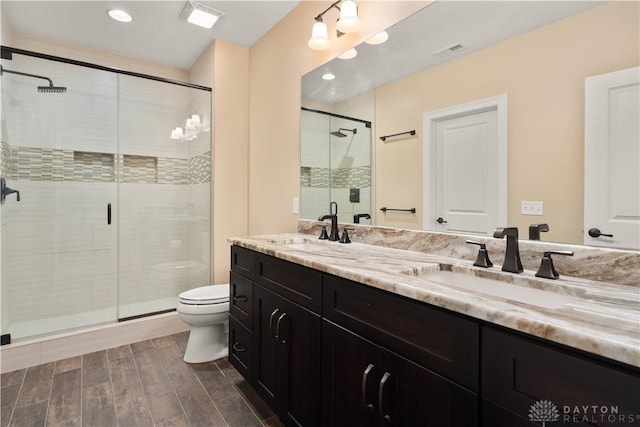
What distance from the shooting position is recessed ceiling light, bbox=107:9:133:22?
247cm

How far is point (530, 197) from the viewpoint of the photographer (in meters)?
1.22

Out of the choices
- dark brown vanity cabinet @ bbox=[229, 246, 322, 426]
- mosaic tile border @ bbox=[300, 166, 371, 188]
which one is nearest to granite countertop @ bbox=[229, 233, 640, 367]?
dark brown vanity cabinet @ bbox=[229, 246, 322, 426]

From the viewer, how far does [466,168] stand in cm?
141

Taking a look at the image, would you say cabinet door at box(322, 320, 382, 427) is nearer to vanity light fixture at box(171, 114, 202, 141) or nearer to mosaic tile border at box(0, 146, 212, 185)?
mosaic tile border at box(0, 146, 212, 185)

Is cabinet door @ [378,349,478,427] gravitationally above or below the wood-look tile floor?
above

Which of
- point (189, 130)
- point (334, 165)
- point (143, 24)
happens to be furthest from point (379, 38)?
point (189, 130)

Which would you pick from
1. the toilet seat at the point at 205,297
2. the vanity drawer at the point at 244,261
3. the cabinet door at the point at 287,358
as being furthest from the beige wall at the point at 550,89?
the toilet seat at the point at 205,297

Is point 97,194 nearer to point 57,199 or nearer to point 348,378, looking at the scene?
point 57,199

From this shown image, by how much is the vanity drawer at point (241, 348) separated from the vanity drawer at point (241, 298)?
0.04 metres

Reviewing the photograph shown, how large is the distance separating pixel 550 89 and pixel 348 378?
1.24 meters

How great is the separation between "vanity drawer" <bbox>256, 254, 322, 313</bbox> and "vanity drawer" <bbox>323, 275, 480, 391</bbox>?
3.6 inches

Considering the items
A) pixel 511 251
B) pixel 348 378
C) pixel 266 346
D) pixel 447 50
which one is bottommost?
pixel 266 346

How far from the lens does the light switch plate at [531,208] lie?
3.89ft

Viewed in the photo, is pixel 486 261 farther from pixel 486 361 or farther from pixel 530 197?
pixel 486 361
